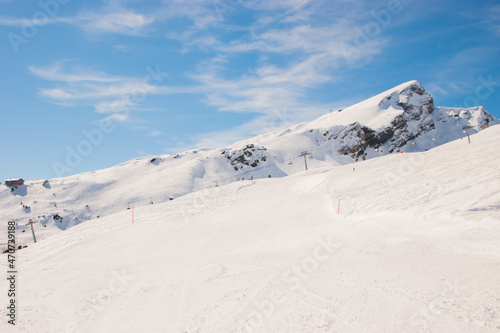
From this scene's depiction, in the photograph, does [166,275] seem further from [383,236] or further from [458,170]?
[458,170]

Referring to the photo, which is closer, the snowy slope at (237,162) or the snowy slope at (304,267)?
the snowy slope at (304,267)

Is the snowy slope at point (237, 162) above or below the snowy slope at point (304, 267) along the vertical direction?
above

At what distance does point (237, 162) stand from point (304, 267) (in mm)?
88966

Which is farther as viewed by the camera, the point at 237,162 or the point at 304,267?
the point at 237,162

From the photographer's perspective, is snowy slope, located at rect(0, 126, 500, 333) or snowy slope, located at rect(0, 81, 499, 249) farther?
snowy slope, located at rect(0, 81, 499, 249)

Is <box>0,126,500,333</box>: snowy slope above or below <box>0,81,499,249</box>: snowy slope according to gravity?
below

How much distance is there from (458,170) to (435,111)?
454 ft

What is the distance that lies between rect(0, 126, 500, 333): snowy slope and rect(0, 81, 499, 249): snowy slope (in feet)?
154

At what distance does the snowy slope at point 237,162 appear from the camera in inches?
2670

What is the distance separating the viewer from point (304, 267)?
37.0 feet

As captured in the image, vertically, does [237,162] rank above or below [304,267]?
above

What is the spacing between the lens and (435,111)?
135500 mm

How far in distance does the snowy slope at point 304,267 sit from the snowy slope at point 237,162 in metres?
47.0

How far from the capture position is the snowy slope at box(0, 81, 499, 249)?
222ft
